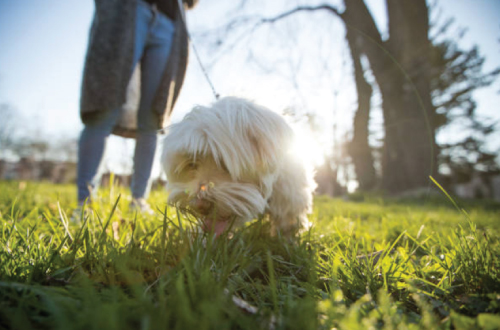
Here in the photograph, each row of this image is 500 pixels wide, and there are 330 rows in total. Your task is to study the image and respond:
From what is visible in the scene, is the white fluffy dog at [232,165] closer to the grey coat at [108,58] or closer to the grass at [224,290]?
the grass at [224,290]

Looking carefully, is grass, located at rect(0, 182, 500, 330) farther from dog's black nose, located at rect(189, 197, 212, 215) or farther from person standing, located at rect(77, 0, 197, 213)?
person standing, located at rect(77, 0, 197, 213)

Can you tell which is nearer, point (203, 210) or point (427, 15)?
point (203, 210)

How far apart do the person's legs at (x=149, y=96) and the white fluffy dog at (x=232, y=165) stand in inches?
42.4

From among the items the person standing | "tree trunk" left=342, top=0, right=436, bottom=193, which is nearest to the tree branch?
"tree trunk" left=342, top=0, right=436, bottom=193

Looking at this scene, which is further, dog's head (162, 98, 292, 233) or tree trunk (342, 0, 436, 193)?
tree trunk (342, 0, 436, 193)

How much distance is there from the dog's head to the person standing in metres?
0.73

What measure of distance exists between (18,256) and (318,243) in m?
1.53

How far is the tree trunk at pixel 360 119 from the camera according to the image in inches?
422

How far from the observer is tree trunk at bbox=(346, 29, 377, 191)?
35.2 ft

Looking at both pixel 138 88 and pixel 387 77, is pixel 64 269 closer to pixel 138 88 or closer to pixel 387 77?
pixel 138 88

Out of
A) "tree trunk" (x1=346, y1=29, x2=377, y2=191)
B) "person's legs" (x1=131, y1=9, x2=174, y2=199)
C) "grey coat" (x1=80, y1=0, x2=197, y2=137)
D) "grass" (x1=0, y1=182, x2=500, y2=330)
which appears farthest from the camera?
"tree trunk" (x1=346, y1=29, x2=377, y2=191)

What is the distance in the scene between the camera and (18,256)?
1008 mm

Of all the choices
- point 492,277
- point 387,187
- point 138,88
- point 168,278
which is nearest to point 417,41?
point 387,187

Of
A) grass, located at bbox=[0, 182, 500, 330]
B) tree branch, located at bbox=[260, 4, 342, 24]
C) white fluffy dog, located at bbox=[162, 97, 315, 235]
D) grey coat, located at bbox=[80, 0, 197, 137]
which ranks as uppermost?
tree branch, located at bbox=[260, 4, 342, 24]
